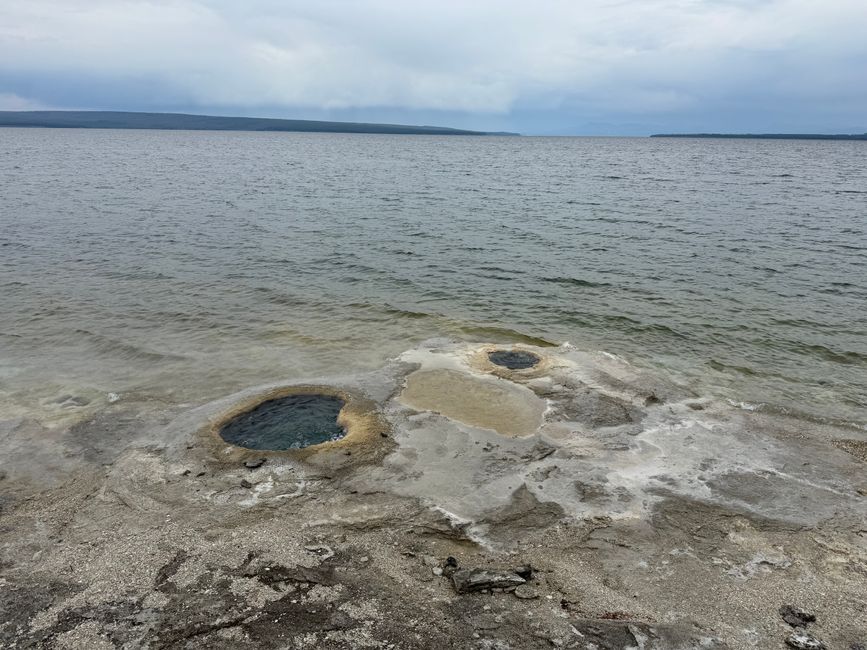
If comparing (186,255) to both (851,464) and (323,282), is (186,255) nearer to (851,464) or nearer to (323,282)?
(323,282)

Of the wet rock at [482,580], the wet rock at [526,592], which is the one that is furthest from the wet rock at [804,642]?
the wet rock at [482,580]

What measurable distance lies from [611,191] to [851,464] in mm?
51737

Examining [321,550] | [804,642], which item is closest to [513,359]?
[321,550]

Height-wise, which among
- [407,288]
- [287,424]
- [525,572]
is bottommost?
[287,424]

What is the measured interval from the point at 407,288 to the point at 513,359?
971 cm

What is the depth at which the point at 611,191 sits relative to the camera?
59406 millimetres

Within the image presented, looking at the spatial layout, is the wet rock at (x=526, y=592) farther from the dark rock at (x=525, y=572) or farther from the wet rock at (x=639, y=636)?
the wet rock at (x=639, y=636)

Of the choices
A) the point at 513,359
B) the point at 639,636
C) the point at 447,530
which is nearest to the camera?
the point at 639,636

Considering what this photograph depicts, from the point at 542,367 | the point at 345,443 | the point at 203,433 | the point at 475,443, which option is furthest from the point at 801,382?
the point at 203,433

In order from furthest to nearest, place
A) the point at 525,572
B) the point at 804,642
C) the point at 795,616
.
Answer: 1. the point at 525,572
2. the point at 795,616
3. the point at 804,642

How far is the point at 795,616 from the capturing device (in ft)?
26.2

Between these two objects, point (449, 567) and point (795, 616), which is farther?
point (449, 567)

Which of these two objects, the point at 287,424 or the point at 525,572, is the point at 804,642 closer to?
the point at 525,572

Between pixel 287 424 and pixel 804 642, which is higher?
pixel 804 642
